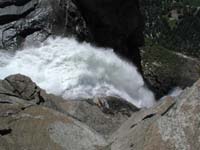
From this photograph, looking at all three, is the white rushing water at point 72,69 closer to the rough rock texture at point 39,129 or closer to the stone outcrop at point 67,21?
the stone outcrop at point 67,21

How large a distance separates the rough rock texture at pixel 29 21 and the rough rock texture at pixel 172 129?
17790mm

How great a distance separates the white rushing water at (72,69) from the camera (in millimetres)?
23312

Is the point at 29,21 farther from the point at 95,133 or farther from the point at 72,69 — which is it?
the point at 95,133

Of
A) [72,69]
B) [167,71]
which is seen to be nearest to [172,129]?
[72,69]

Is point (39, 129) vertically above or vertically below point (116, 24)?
above

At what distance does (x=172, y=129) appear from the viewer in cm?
982

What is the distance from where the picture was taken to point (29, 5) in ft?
92.6

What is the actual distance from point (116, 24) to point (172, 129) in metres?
23.8

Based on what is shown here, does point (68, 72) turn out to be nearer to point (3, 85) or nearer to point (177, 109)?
point (3, 85)

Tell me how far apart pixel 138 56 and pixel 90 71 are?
12234 millimetres

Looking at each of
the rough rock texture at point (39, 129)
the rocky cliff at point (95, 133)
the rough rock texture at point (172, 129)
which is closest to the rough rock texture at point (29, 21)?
the rough rock texture at point (39, 129)

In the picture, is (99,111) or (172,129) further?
(99,111)

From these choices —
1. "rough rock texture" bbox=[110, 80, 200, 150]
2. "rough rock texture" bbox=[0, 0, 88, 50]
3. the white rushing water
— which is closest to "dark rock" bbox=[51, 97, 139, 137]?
the white rushing water

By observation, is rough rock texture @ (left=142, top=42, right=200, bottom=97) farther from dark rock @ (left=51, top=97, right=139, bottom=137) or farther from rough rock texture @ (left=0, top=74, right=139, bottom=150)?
rough rock texture @ (left=0, top=74, right=139, bottom=150)
